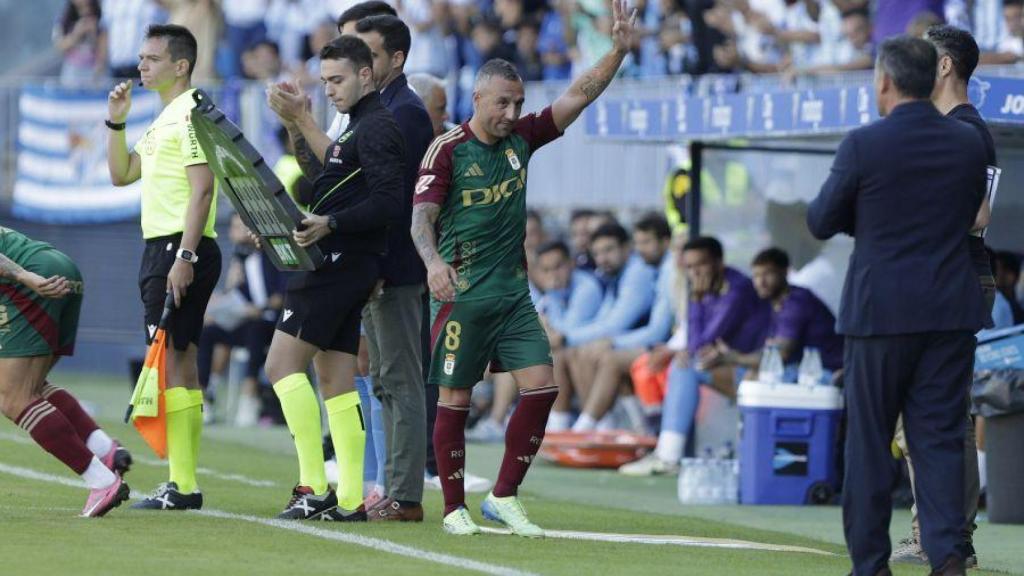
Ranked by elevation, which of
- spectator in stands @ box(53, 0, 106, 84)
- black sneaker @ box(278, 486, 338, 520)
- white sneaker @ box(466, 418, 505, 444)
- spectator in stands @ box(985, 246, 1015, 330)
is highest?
spectator in stands @ box(53, 0, 106, 84)

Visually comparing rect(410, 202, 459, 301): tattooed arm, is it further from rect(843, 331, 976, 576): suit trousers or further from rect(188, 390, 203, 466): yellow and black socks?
rect(843, 331, 976, 576): suit trousers

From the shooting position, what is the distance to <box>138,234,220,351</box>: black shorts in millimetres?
9125

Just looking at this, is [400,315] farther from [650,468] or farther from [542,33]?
[542,33]

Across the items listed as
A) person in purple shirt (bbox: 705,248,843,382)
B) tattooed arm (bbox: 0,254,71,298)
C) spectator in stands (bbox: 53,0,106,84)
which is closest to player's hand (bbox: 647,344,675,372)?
person in purple shirt (bbox: 705,248,843,382)

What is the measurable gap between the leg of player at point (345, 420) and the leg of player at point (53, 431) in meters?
0.96

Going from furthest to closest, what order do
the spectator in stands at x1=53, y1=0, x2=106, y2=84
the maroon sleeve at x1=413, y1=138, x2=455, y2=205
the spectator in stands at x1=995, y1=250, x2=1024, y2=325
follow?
the spectator in stands at x1=53, y1=0, x2=106, y2=84
the spectator in stands at x1=995, y1=250, x2=1024, y2=325
the maroon sleeve at x1=413, y1=138, x2=455, y2=205

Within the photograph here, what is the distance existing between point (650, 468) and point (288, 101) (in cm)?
573

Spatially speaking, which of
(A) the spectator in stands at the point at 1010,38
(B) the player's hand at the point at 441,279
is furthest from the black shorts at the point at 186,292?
(A) the spectator in stands at the point at 1010,38

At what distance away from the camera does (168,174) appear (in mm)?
9180

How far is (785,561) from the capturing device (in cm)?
802

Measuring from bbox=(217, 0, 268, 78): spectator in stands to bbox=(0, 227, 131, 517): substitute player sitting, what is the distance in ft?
45.4

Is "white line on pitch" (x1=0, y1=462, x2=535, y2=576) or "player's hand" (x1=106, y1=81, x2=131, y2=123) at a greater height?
"player's hand" (x1=106, y1=81, x2=131, y2=123)

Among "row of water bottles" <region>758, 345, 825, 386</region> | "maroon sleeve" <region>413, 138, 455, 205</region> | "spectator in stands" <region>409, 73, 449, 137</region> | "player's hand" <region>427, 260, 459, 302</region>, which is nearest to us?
"player's hand" <region>427, 260, 459, 302</region>

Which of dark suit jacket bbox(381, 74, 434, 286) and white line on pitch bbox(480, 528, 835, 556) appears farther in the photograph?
dark suit jacket bbox(381, 74, 434, 286)
